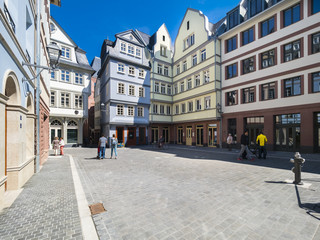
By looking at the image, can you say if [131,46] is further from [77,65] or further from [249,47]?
[249,47]

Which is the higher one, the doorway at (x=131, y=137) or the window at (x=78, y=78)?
the window at (x=78, y=78)

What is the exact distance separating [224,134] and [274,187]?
15.2 meters

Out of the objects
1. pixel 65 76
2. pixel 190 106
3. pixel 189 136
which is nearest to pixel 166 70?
pixel 190 106

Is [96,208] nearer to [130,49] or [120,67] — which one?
[120,67]

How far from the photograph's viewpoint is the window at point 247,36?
18672 millimetres

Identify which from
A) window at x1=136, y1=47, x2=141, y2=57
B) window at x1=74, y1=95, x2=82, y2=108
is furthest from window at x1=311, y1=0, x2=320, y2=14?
window at x1=74, y1=95, x2=82, y2=108

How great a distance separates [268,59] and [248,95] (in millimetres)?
4009

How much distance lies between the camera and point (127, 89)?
24.6 meters

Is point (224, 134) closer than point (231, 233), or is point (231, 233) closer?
point (231, 233)

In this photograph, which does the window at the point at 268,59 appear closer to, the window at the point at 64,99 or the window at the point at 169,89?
the window at the point at 169,89

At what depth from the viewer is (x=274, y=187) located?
5.73 metres

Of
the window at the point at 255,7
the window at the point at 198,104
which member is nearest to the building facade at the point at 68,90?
the window at the point at 198,104

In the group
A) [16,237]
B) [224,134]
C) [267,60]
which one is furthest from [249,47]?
[16,237]

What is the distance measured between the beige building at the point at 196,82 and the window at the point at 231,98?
1.21 meters
